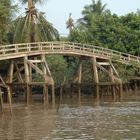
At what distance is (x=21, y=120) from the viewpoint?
35.6 meters

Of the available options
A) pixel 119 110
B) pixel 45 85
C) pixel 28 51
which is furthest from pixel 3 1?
pixel 119 110

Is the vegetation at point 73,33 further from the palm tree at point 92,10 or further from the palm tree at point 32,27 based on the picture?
the palm tree at point 92,10

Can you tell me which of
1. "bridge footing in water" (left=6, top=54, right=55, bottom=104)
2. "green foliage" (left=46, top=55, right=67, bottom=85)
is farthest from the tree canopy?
"bridge footing in water" (left=6, top=54, right=55, bottom=104)

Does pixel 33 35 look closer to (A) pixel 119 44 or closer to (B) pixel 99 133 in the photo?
(A) pixel 119 44

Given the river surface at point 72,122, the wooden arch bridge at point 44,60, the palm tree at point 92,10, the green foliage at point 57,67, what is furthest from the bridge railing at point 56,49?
the palm tree at point 92,10

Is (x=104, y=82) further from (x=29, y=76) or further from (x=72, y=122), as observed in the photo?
(x=72, y=122)

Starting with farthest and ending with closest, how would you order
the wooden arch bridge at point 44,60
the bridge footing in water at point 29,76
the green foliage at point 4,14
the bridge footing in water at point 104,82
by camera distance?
the bridge footing in water at point 104,82
the green foliage at point 4,14
the wooden arch bridge at point 44,60
the bridge footing in water at point 29,76

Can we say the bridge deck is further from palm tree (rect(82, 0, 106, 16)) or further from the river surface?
palm tree (rect(82, 0, 106, 16))

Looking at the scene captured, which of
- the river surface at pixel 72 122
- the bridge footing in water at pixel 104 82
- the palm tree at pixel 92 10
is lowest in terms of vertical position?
the river surface at pixel 72 122

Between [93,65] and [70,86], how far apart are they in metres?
3.69

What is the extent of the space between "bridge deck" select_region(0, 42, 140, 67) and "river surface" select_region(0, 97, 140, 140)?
4621 mm

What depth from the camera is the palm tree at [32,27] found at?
5919 centimetres

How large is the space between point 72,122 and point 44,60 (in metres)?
17.8

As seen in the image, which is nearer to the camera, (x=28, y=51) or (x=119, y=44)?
(x=28, y=51)
